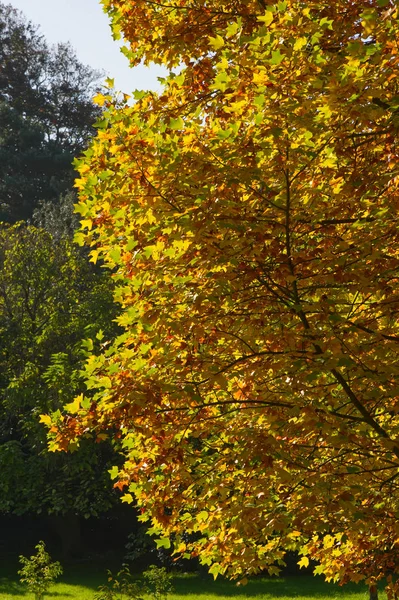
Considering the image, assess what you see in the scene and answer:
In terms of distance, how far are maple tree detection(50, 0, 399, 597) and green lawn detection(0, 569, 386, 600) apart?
36.3 ft

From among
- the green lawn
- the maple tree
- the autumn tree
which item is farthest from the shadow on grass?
the maple tree

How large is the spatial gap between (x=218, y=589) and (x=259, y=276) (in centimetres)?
1481

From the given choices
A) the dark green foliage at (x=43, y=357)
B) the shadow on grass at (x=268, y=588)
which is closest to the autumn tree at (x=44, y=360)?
Result: the dark green foliage at (x=43, y=357)

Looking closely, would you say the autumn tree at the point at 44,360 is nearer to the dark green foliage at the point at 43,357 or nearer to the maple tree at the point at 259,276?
the dark green foliage at the point at 43,357

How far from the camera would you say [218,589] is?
736 inches

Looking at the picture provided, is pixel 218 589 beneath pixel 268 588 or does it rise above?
beneath

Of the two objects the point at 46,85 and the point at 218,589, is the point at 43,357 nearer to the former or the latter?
the point at 218,589

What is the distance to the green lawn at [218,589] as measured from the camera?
17.4 m

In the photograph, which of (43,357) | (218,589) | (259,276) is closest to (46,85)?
(43,357)

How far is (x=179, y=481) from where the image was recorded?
6691 mm

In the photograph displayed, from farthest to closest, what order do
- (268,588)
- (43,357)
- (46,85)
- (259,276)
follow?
(46,85) < (43,357) < (268,588) < (259,276)

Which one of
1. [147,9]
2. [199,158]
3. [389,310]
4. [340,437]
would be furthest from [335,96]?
[147,9]

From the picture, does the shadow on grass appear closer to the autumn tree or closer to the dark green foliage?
the autumn tree

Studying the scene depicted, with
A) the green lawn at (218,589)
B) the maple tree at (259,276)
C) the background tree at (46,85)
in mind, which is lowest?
the green lawn at (218,589)
